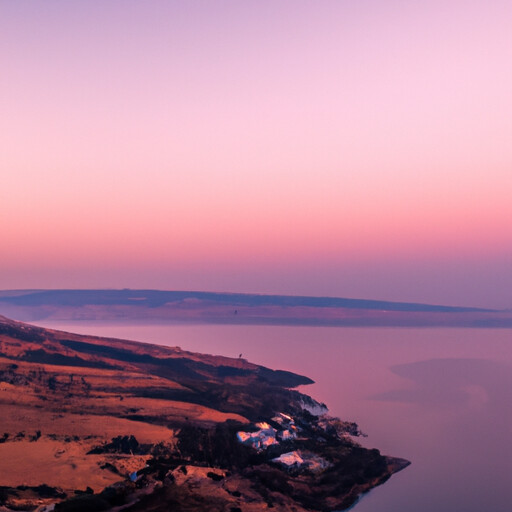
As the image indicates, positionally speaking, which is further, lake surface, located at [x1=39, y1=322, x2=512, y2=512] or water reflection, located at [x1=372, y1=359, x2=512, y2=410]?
water reflection, located at [x1=372, y1=359, x2=512, y2=410]

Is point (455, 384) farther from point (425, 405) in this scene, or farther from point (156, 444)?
point (156, 444)

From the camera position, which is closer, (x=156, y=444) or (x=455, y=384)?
(x=156, y=444)

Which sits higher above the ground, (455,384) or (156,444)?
(455,384)

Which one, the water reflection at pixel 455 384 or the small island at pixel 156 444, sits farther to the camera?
the water reflection at pixel 455 384

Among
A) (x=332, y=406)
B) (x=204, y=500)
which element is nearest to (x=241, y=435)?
(x=204, y=500)

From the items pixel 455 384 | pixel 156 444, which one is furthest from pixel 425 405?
pixel 156 444
